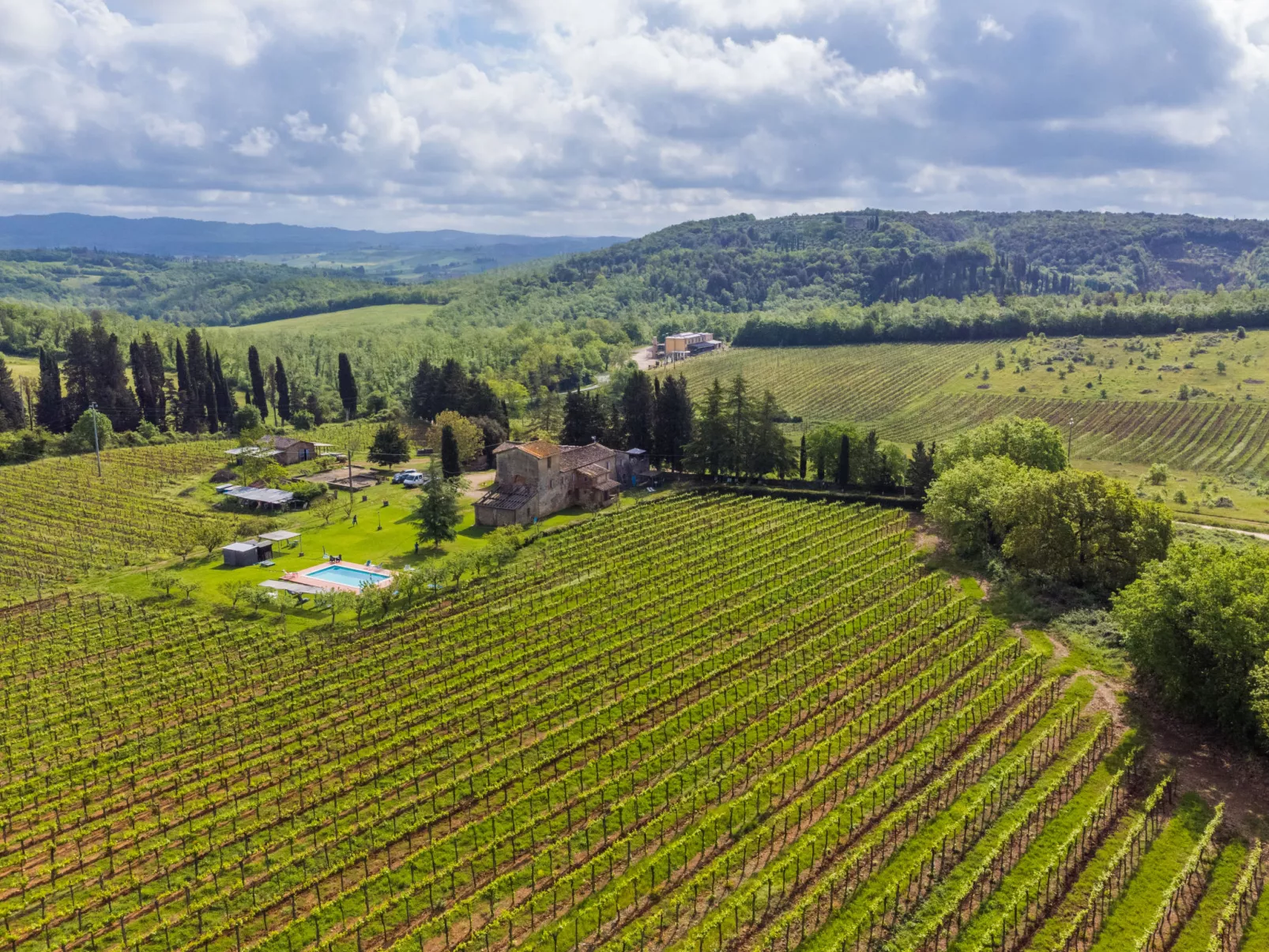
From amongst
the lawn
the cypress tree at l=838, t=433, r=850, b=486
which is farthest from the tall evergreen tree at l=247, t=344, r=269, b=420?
the cypress tree at l=838, t=433, r=850, b=486

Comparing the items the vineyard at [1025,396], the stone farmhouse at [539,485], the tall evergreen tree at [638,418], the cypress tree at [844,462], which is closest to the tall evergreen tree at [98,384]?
the stone farmhouse at [539,485]

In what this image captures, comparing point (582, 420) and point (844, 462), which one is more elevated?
point (582, 420)

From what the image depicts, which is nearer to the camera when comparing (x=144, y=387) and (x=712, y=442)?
(x=712, y=442)

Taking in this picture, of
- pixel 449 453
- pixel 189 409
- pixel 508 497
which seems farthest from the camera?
pixel 189 409

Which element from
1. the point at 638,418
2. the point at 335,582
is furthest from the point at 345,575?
the point at 638,418

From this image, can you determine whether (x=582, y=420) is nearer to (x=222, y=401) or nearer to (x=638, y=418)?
(x=638, y=418)

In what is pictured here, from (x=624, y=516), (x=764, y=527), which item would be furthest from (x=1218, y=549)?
(x=624, y=516)
